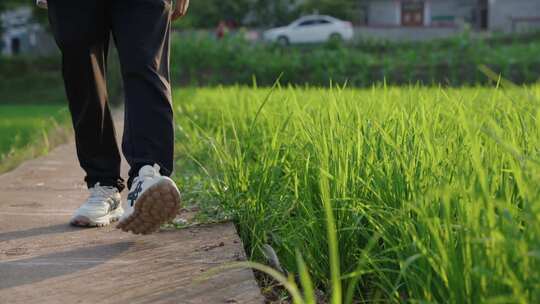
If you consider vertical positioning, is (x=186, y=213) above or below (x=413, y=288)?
below

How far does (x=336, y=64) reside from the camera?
16.1m

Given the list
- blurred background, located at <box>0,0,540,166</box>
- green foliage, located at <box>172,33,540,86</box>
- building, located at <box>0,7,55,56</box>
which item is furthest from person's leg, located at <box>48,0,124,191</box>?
building, located at <box>0,7,55,56</box>

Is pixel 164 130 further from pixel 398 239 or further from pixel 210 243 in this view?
pixel 398 239

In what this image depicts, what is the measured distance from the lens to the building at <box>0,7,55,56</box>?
1451 inches

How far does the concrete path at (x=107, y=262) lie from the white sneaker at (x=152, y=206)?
3.0 inches

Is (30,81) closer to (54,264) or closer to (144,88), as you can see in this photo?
(144,88)

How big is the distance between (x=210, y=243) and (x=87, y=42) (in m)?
0.73

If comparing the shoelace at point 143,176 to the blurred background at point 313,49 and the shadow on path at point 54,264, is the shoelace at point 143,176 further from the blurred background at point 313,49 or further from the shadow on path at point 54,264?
the blurred background at point 313,49

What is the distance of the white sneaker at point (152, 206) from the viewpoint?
2.15 m

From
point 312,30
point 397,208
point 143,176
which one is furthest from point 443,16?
point 397,208

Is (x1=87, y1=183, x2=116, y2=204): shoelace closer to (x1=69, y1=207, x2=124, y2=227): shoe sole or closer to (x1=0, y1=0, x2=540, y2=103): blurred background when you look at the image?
(x1=69, y1=207, x2=124, y2=227): shoe sole

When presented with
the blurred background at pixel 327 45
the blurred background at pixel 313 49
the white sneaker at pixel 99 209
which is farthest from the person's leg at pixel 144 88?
the blurred background at pixel 327 45

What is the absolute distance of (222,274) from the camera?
1.87m

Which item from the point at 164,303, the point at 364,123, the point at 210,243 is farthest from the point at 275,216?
the point at 164,303
